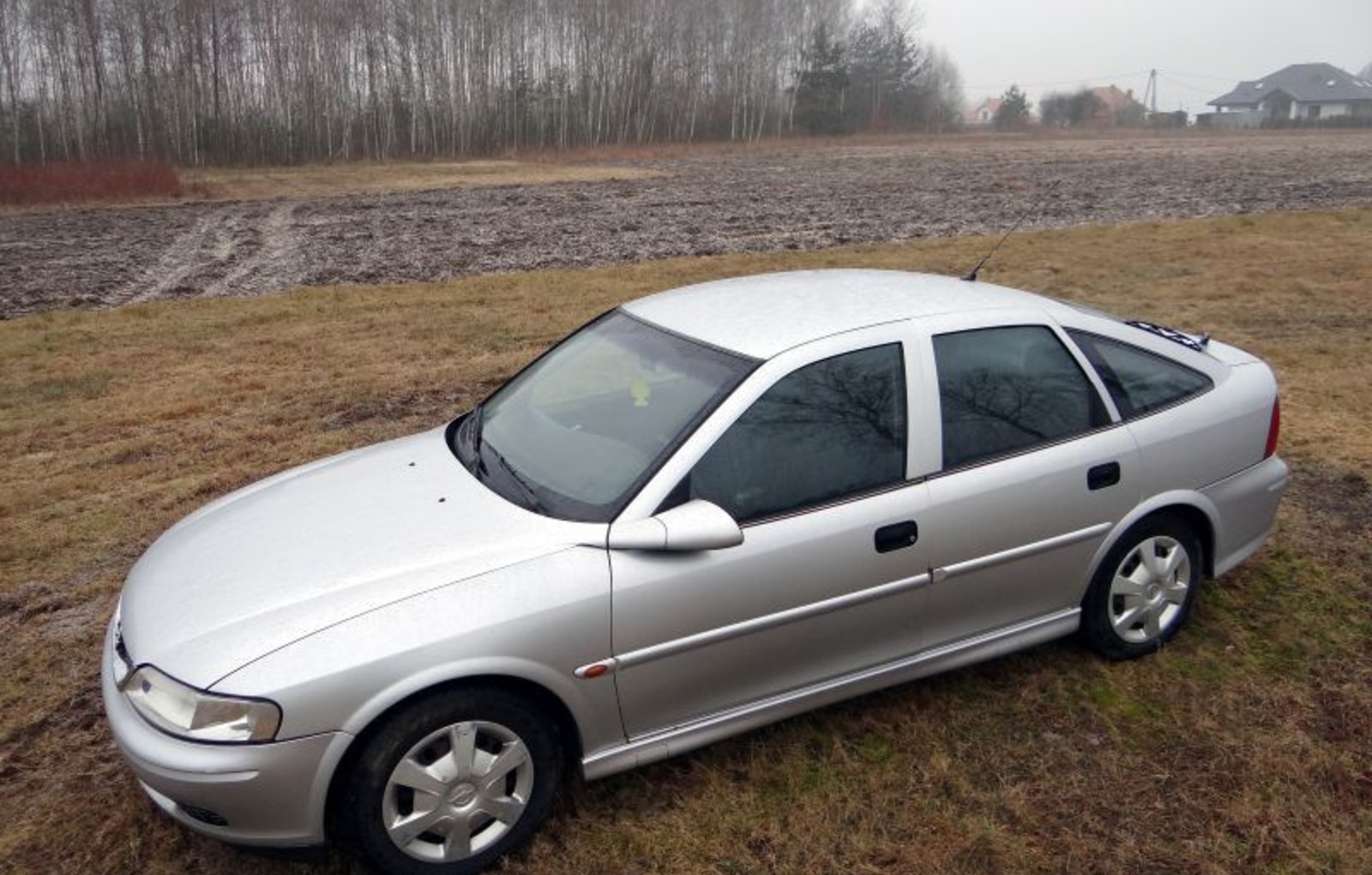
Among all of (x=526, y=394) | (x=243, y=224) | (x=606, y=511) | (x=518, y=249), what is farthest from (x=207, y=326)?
(x=243, y=224)

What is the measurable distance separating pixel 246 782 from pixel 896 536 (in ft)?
6.65

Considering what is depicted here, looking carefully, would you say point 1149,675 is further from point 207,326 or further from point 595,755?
point 207,326

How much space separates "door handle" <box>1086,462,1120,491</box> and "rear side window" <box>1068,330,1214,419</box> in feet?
0.76

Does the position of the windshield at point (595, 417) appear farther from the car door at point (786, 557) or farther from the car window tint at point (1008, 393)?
the car window tint at point (1008, 393)

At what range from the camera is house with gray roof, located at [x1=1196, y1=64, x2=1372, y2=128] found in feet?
324

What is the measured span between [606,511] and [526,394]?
1.09 metres

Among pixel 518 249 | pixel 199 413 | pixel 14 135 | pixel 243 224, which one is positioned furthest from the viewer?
pixel 14 135

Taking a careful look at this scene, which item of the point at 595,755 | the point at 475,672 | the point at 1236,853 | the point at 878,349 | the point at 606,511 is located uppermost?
the point at 878,349

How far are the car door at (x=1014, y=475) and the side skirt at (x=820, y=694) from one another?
0.04 metres

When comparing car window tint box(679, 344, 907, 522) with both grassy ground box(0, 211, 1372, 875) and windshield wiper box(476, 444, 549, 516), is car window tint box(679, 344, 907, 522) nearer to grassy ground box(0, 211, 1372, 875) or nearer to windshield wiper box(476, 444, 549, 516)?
windshield wiper box(476, 444, 549, 516)

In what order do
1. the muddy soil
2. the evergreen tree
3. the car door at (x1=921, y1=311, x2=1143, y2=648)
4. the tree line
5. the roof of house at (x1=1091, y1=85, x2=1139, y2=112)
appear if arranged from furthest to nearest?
the roof of house at (x1=1091, y1=85, x2=1139, y2=112) < the evergreen tree < the tree line < the muddy soil < the car door at (x1=921, y1=311, x2=1143, y2=648)

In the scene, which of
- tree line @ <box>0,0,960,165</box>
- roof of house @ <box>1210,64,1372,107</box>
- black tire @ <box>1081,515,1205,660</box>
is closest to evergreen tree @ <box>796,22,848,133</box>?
tree line @ <box>0,0,960,165</box>

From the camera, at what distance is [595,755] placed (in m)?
3.09

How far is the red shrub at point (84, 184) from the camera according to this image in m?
27.4
